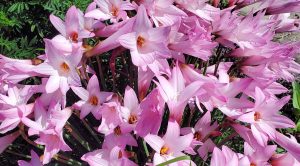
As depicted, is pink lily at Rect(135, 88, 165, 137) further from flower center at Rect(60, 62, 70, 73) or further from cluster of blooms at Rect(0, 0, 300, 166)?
flower center at Rect(60, 62, 70, 73)

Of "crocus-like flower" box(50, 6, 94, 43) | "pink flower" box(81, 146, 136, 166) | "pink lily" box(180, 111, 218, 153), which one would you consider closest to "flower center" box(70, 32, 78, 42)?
"crocus-like flower" box(50, 6, 94, 43)

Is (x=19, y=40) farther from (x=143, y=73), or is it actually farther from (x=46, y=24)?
(x=143, y=73)

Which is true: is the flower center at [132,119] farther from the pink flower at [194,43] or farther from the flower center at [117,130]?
the pink flower at [194,43]

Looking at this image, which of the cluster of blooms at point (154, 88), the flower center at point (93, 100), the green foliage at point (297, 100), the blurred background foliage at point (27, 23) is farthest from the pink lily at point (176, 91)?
the green foliage at point (297, 100)

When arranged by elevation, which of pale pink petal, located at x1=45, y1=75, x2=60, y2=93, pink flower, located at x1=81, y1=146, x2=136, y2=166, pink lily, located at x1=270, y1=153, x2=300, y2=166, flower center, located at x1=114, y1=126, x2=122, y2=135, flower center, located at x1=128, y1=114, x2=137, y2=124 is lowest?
pink lily, located at x1=270, y1=153, x2=300, y2=166

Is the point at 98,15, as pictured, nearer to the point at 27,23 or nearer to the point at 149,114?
the point at 149,114

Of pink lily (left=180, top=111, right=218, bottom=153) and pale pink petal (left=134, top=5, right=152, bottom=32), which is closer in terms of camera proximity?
pale pink petal (left=134, top=5, right=152, bottom=32)

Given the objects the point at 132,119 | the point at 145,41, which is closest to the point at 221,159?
the point at 132,119
